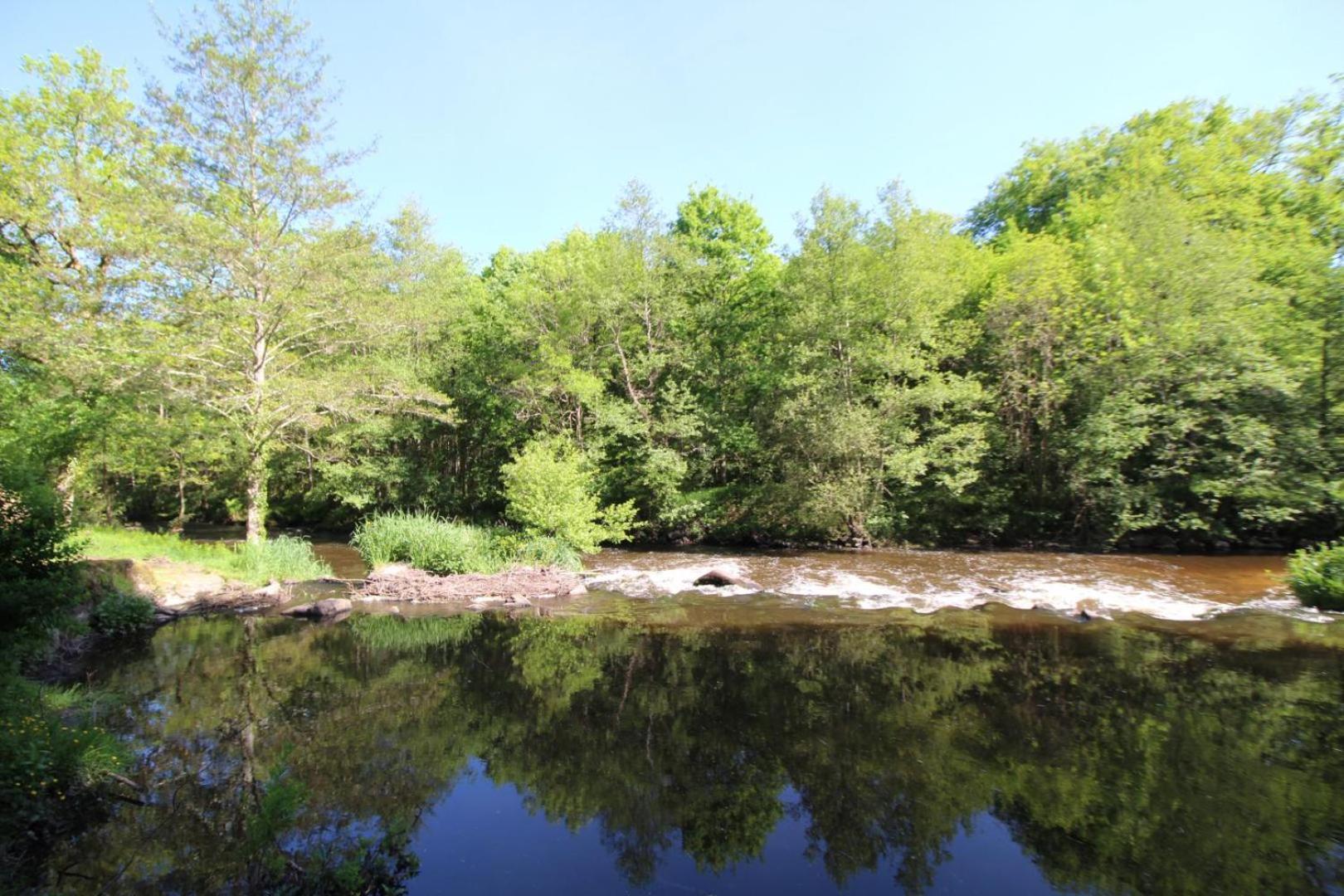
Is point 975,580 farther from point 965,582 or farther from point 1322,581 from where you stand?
point 1322,581

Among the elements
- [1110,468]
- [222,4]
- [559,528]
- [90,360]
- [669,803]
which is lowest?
[669,803]

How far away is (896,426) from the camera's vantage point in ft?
72.0

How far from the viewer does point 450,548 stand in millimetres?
17641

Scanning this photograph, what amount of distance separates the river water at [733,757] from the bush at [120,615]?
553 mm

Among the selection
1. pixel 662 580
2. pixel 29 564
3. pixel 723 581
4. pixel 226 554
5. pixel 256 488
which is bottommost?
pixel 662 580

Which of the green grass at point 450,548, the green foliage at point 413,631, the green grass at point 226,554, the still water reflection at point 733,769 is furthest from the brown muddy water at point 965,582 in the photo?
the green foliage at point 413,631

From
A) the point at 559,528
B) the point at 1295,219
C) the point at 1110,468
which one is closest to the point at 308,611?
the point at 559,528

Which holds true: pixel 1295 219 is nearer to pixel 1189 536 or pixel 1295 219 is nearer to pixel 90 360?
pixel 1189 536

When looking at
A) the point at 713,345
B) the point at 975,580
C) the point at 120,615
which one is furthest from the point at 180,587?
the point at 713,345

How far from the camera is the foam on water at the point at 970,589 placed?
13.2 m

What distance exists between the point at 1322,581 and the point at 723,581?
12316mm

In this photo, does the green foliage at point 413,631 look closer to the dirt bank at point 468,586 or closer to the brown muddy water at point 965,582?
the dirt bank at point 468,586

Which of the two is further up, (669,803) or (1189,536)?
(1189,536)

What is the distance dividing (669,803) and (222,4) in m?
22.8
